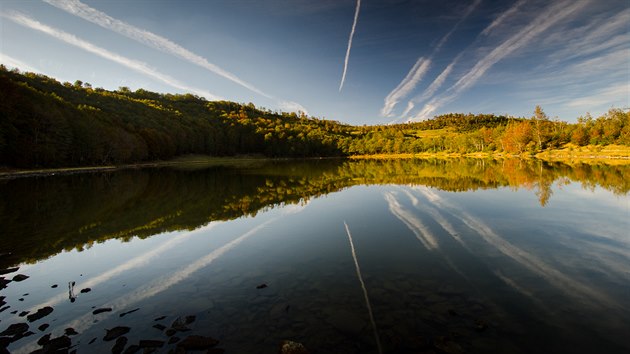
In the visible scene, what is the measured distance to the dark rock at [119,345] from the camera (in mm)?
8398

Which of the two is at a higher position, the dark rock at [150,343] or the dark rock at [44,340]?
the dark rock at [44,340]

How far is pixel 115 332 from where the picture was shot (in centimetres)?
929

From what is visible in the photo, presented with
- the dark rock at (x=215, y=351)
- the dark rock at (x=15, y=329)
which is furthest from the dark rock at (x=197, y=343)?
the dark rock at (x=15, y=329)

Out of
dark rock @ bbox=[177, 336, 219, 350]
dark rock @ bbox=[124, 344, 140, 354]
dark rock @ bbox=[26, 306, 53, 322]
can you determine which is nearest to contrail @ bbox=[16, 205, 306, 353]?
dark rock @ bbox=[26, 306, 53, 322]

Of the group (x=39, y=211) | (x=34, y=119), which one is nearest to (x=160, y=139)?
(x=34, y=119)

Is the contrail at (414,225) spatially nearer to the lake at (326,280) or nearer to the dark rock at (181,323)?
the lake at (326,280)

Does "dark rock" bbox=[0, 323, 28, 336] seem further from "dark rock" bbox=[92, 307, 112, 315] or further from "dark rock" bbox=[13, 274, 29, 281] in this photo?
"dark rock" bbox=[13, 274, 29, 281]

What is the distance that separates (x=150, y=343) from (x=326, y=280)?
21.6 ft

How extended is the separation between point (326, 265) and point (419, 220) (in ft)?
37.5

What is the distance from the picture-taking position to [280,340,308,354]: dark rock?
7.79 metres

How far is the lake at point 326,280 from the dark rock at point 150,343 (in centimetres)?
5

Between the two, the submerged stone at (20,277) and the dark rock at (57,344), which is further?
the submerged stone at (20,277)

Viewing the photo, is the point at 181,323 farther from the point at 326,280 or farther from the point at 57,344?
the point at 326,280

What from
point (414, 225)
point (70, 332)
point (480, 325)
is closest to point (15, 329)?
point (70, 332)
